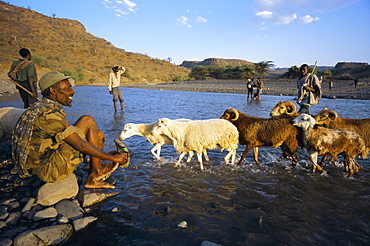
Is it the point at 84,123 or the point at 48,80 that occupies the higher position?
the point at 48,80

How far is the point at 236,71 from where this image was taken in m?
64.2

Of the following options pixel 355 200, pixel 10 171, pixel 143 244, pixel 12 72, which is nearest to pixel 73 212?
pixel 143 244

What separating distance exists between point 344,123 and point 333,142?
0.99m

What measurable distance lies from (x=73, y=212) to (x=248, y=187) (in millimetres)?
3581

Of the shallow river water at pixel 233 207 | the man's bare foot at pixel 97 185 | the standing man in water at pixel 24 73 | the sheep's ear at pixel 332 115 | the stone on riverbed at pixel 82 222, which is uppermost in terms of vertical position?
the standing man in water at pixel 24 73

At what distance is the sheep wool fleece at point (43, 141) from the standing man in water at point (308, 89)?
23.0ft

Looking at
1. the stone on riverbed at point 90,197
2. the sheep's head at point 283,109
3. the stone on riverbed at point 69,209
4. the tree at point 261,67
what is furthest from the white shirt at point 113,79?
the tree at point 261,67

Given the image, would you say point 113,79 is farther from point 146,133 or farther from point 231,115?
point 231,115

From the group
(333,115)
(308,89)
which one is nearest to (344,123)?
(333,115)

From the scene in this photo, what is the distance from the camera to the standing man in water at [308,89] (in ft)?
23.6

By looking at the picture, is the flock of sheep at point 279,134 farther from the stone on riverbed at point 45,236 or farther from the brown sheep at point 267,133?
the stone on riverbed at point 45,236

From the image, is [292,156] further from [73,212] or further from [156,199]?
[73,212]

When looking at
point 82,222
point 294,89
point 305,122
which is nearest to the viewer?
point 82,222

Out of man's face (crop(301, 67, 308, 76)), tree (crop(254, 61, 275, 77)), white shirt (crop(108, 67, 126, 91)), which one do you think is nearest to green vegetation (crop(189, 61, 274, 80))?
tree (crop(254, 61, 275, 77))
